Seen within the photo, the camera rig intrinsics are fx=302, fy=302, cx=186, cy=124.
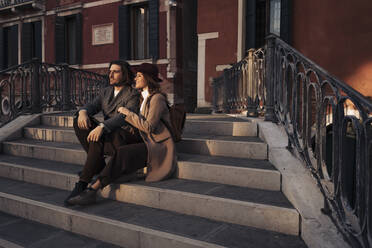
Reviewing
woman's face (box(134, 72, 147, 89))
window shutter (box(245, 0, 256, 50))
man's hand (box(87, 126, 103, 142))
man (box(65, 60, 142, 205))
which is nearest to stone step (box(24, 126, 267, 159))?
man (box(65, 60, 142, 205))

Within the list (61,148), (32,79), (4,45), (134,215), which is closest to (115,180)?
(134,215)

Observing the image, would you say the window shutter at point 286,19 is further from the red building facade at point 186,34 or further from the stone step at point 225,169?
the stone step at point 225,169

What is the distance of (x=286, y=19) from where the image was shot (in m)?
7.52

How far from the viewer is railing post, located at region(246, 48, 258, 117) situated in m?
5.15

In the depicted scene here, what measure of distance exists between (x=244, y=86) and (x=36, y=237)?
14.4 feet

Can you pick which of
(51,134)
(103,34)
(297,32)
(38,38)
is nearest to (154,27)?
(103,34)

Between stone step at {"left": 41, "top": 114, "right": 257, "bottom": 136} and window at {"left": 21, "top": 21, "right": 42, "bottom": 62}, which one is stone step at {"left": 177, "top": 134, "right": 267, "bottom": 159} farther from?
window at {"left": 21, "top": 21, "right": 42, "bottom": 62}

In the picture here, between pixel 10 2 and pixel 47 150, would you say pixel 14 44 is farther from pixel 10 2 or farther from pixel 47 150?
pixel 47 150

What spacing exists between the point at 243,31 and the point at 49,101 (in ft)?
17.5

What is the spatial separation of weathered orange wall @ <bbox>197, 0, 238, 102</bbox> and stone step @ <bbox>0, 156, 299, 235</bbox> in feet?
19.6

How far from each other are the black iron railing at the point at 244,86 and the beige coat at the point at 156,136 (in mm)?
2084

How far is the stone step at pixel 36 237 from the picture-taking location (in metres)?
2.51

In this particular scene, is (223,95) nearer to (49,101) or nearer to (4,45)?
(49,101)

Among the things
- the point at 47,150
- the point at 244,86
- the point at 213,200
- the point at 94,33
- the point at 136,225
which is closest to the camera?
the point at 136,225
